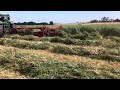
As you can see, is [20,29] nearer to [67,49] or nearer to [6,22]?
[6,22]

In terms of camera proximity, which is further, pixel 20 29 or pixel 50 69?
pixel 20 29

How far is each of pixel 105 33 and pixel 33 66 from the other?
11.4 meters

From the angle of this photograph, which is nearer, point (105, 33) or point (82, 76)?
point (82, 76)

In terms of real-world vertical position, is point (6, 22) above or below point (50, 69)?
above

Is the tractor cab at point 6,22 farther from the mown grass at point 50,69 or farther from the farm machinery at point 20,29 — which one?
the mown grass at point 50,69

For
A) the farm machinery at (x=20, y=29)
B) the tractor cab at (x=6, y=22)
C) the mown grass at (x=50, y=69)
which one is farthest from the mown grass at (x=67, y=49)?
the tractor cab at (x=6, y=22)

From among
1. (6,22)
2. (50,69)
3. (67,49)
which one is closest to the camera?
(50,69)

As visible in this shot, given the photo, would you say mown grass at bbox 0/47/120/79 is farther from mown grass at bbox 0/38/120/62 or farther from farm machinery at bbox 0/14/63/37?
farm machinery at bbox 0/14/63/37

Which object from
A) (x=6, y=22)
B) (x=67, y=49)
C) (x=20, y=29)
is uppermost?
(x=6, y=22)

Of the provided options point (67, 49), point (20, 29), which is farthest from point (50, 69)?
point (20, 29)

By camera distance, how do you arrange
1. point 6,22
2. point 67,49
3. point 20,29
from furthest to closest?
point 6,22, point 20,29, point 67,49

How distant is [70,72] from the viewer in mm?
5512
